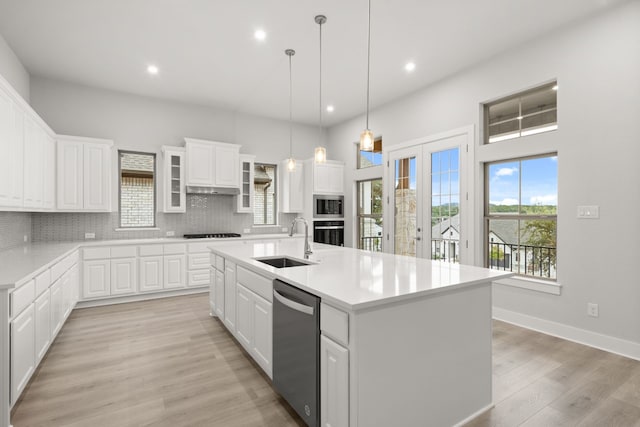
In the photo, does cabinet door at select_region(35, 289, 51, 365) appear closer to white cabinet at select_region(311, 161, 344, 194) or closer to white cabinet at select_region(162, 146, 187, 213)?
white cabinet at select_region(162, 146, 187, 213)

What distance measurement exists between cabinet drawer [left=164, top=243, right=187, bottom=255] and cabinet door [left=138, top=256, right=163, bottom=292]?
0.14m

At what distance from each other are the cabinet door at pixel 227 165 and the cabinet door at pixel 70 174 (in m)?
1.84

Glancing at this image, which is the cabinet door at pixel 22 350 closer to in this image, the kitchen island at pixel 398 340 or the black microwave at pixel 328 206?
the kitchen island at pixel 398 340

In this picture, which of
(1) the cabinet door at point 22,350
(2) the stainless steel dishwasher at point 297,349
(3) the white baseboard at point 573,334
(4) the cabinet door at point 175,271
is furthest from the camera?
(4) the cabinet door at point 175,271

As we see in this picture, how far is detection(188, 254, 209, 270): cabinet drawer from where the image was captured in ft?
16.3

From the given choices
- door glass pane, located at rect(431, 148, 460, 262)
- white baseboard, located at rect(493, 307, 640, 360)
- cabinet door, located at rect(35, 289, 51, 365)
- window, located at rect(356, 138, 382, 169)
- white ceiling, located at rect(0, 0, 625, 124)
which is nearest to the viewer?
cabinet door, located at rect(35, 289, 51, 365)

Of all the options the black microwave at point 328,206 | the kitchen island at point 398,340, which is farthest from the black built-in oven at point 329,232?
the kitchen island at point 398,340

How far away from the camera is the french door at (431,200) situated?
433 centimetres

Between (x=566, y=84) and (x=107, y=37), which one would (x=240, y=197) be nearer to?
(x=107, y=37)

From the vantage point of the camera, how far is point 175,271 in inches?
192

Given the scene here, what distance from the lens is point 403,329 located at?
65.1 inches

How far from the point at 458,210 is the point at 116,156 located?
17.1 ft

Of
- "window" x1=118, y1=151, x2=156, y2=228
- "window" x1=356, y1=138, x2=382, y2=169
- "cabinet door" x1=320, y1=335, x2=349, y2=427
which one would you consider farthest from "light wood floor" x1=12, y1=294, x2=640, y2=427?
"window" x1=356, y1=138, x2=382, y2=169

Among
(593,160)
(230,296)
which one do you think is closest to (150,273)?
(230,296)
